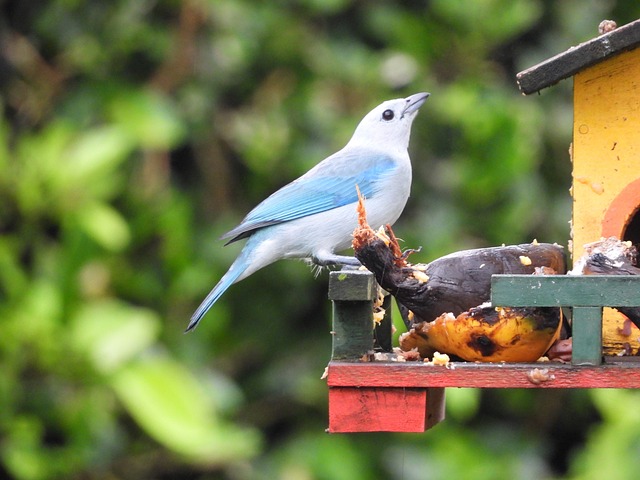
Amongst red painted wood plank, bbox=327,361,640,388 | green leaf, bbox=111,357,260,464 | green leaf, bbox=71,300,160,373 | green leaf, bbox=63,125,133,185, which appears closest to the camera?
red painted wood plank, bbox=327,361,640,388

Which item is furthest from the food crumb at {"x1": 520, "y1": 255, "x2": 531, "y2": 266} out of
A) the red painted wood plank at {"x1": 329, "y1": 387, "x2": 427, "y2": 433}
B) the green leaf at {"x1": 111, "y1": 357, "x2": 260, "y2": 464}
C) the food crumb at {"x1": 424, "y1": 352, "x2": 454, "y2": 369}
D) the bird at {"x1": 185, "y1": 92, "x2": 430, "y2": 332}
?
the green leaf at {"x1": 111, "y1": 357, "x2": 260, "y2": 464}

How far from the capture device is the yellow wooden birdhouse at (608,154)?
328 centimetres

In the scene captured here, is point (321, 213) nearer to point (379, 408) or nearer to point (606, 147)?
point (606, 147)

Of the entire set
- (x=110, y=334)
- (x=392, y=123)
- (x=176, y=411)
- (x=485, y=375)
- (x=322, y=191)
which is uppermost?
(x=392, y=123)

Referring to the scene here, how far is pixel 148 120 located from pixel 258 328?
1.30m

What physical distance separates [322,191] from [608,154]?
111 cm

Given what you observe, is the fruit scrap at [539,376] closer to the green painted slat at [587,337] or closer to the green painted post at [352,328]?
the green painted slat at [587,337]

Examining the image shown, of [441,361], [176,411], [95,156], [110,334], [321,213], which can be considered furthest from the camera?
[95,156]

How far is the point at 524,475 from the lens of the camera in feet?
18.6

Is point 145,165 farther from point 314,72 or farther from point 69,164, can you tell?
point 314,72

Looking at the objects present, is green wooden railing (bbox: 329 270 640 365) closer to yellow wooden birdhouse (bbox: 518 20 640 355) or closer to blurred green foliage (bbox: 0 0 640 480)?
yellow wooden birdhouse (bbox: 518 20 640 355)

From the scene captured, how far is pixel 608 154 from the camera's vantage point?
333 cm

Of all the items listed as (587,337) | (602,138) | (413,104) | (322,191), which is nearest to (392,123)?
(413,104)

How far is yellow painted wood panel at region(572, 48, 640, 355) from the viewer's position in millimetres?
3293
